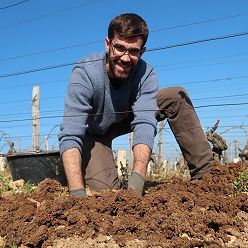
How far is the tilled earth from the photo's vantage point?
234cm

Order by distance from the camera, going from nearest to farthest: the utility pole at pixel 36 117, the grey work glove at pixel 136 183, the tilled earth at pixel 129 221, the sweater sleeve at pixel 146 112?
the tilled earth at pixel 129 221 → the grey work glove at pixel 136 183 → the sweater sleeve at pixel 146 112 → the utility pole at pixel 36 117

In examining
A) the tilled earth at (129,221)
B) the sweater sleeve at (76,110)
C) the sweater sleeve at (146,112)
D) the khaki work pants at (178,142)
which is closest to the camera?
the tilled earth at (129,221)

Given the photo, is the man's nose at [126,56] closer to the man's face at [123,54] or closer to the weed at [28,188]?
the man's face at [123,54]

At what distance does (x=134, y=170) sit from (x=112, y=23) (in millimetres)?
1165

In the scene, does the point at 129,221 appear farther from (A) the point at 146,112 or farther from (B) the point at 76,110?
(A) the point at 146,112

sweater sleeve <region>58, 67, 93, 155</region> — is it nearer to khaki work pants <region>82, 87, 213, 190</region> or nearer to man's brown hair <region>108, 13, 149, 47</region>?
man's brown hair <region>108, 13, 149, 47</region>

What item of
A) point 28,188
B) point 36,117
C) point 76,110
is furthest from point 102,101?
point 36,117

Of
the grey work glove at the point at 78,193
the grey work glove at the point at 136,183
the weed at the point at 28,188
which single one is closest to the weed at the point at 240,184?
the grey work glove at the point at 136,183

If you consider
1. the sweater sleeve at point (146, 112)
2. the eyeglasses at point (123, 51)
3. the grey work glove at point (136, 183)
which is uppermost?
the eyeglasses at point (123, 51)

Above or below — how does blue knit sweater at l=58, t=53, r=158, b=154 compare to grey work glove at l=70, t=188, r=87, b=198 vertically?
above

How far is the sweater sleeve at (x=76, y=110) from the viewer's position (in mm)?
3355

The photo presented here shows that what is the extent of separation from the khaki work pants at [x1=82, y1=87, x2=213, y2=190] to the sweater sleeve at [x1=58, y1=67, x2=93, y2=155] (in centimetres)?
58

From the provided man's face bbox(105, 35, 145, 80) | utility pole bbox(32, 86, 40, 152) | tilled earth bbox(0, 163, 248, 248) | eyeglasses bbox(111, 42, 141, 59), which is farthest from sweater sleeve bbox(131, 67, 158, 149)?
utility pole bbox(32, 86, 40, 152)

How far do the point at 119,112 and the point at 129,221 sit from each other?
1474mm
